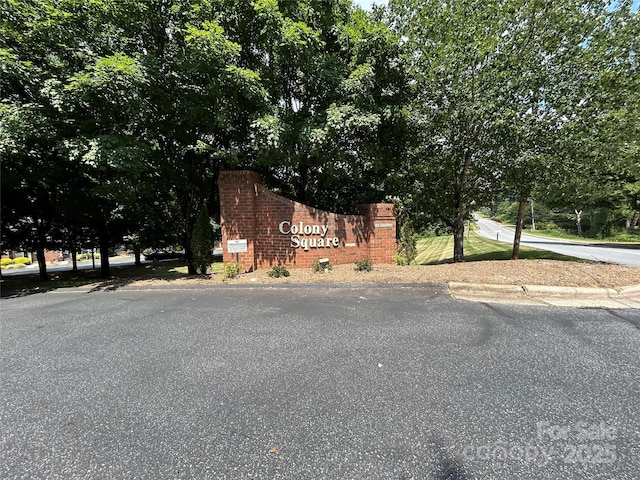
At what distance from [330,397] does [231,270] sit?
620cm

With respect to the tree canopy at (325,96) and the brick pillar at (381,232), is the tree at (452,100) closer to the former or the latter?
the tree canopy at (325,96)

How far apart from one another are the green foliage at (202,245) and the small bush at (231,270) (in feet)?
4.50

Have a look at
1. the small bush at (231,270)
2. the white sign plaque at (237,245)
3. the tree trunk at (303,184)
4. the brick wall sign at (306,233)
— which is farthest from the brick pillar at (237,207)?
the tree trunk at (303,184)

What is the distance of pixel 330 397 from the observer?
250 cm

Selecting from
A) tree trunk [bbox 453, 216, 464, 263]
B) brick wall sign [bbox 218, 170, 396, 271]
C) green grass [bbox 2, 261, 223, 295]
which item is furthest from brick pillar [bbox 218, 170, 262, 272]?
tree trunk [bbox 453, 216, 464, 263]

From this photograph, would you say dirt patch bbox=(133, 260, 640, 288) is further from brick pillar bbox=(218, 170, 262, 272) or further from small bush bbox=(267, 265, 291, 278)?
brick pillar bbox=(218, 170, 262, 272)

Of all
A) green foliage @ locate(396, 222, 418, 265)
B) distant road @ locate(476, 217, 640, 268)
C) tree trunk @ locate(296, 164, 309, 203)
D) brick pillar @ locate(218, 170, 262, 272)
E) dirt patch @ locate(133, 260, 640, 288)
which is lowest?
distant road @ locate(476, 217, 640, 268)

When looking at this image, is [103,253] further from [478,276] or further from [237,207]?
[478,276]

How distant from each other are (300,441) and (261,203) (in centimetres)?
762

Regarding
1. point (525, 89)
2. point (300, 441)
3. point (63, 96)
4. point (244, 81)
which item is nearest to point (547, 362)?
point (300, 441)

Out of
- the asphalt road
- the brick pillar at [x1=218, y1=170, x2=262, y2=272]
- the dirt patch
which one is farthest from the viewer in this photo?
the brick pillar at [x1=218, y1=170, x2=262, y2=272]

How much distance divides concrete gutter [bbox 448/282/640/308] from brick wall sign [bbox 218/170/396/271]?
3.44 meters

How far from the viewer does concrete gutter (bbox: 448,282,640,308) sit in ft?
16.7

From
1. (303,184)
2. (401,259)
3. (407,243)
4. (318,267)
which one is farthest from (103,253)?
(407,243)
